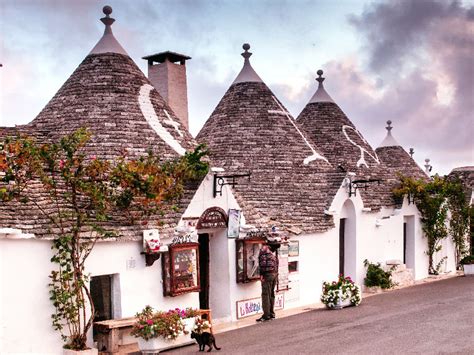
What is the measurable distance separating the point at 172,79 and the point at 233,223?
23.8ft

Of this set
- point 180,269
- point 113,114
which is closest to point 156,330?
point 180,269

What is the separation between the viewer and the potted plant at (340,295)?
18.4 m

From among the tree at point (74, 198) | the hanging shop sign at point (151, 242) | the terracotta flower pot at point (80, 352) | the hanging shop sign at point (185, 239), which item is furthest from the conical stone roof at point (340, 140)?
the terracotta flower pot at point (80, 352)

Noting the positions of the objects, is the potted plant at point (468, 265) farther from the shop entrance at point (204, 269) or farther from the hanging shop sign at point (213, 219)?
the hanging shop sign at point (213, 219)

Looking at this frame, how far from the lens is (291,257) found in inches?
773

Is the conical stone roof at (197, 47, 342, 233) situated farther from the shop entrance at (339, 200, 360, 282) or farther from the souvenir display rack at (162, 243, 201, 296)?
the souvenir display rack at (162, 243, 201, 296)

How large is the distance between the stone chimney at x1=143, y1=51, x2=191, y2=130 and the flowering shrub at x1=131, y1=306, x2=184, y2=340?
990 centimetres

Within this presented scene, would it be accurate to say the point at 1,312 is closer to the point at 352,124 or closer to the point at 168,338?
the point at 168,338

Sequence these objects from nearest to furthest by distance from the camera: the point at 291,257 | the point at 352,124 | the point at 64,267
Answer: the point at 64,267 → the point at 291,257 → the point at 352,124

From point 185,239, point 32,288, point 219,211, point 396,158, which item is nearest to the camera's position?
point 32,288

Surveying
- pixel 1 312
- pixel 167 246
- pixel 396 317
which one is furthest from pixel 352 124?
pixel 1 312

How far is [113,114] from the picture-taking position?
17.3 metres

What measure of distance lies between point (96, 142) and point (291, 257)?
6094 mm

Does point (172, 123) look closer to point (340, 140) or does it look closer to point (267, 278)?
point (267, 278)
